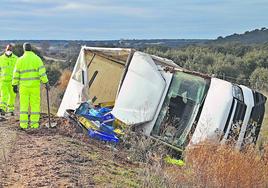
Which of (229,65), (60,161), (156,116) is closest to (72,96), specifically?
(156,116)

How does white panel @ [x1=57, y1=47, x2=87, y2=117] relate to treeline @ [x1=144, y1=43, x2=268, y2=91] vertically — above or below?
above

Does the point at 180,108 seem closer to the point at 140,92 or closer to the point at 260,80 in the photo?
the point at 140,92

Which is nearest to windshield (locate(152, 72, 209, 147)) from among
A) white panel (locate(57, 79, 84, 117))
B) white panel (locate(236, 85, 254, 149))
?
white panel (locate(236, 85, 254, 149))

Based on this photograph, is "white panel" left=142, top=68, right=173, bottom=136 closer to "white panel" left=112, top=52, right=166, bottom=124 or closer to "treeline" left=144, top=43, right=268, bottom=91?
"white panel" left=112, top=52, right=166, bottom=124

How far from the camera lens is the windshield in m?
9.45

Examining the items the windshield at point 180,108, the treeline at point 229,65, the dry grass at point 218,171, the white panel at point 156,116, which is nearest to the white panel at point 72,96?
the white panel at point 156,116

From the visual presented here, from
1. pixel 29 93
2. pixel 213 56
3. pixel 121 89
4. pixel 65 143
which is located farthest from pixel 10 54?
pixel 213 56

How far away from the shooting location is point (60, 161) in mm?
7121

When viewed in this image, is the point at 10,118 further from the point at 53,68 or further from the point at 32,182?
the point at 53,68

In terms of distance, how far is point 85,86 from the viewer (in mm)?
11156

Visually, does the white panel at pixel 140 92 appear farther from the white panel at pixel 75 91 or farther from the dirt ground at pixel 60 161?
the white panel at pixel 75 91

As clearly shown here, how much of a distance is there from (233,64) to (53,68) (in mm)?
11561

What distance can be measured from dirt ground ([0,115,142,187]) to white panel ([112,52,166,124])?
0.75 m

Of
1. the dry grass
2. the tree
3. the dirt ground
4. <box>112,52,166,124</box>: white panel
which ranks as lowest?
the tree
